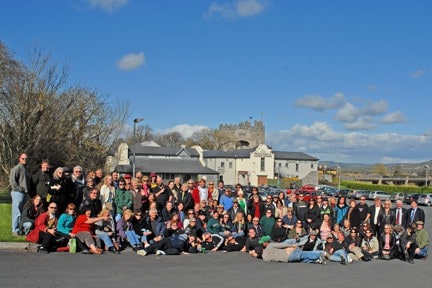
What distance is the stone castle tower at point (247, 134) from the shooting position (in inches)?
5335

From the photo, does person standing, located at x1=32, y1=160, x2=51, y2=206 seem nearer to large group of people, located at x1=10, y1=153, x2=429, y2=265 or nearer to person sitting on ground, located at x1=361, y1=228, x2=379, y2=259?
large group of people, located at x1=10, y1=153, x2=429, y2=265

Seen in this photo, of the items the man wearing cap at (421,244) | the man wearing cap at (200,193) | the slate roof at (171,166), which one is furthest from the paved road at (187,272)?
the slate roof at (171,166)

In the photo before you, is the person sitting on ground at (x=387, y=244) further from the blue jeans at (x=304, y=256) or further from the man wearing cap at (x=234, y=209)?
the man wearing cap at (x=234, y=209)

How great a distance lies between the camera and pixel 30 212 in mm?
14906

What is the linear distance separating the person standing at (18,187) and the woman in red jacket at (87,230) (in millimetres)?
1867

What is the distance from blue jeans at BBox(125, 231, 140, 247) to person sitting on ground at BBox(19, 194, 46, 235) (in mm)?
2594

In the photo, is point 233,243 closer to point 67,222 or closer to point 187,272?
point 187,272

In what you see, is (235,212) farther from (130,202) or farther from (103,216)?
(103,216)

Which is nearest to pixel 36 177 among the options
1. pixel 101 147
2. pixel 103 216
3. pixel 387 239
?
pixel 103 216

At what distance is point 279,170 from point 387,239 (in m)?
89.4

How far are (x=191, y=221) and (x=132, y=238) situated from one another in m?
1.98

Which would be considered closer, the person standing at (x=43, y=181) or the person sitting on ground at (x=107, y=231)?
the person sitting on ground at (x=107, y=231)

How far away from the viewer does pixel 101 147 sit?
45.6 meters

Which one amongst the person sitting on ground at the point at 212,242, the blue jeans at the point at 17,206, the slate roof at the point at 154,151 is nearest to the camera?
the blue jeans at the point at 17,206
